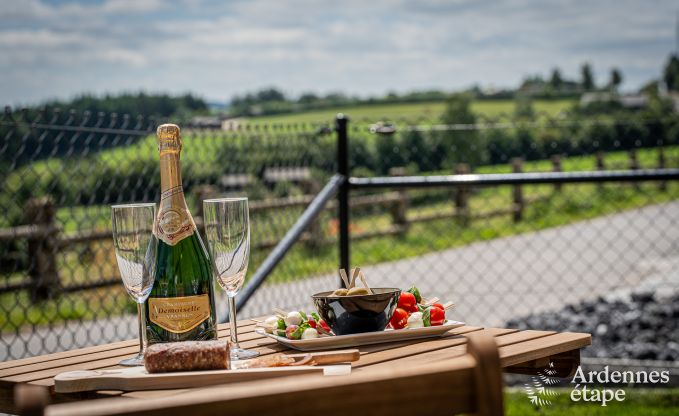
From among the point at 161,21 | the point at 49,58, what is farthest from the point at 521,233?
the point at 161,21

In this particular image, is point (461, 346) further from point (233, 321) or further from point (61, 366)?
point (61, 366)

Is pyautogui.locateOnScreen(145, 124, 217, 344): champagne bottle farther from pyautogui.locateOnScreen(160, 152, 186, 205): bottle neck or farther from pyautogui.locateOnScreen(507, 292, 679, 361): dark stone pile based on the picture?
pyautogui.locateOnScreen(507, 292, 679, 361): dark stone pile

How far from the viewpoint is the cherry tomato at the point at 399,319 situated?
1.94 metres

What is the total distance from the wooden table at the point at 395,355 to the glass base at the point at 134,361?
0.03 meters

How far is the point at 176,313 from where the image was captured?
1844 millimetres

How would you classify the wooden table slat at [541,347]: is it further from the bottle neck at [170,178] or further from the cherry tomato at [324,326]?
the bottle neck at [170,178]

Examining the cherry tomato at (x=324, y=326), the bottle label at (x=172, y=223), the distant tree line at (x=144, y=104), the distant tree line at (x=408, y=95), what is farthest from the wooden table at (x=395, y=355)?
the distant tree line at (x=408, y=95)

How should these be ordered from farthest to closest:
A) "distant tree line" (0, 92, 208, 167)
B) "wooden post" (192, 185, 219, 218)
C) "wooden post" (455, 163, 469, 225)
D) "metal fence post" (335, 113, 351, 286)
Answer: "wooden post" (455, 163, 469, 225)
"wooden post" (192, 185, 219, 218)
"metal fence post" (335, 113, 351, 286)
"distant tree line" (0, 92, 208, 167)

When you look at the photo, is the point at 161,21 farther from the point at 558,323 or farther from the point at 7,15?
the point at 558,323

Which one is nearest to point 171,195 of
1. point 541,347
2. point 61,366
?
point 61,366

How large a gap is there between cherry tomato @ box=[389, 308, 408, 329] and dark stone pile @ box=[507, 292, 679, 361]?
3185 millimetres

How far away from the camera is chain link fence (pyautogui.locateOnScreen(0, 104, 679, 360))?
3.86 meters

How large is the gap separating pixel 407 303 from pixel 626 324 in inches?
146

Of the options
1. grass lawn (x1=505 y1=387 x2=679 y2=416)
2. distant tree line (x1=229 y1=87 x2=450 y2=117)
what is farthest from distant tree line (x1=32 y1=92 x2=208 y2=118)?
distant tree line (x1=229 y1=87 x2=450 y2=117)
